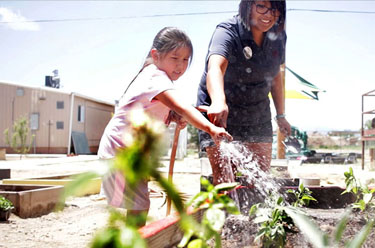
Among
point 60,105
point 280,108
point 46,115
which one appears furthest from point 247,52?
point 46,115

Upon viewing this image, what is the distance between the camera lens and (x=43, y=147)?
65.0ft

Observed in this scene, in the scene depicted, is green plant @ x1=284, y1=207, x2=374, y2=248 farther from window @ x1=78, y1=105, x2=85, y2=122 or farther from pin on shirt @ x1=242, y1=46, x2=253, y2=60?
window @ x1=78, y1=105, x2=85, y2=122

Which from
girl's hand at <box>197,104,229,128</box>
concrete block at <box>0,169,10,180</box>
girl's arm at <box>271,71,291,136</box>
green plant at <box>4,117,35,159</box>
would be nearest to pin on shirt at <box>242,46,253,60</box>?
girl's arm at <box>271,71,291,136</box>

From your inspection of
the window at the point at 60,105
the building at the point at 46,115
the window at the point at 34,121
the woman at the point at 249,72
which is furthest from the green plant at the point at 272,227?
the window at the point at 34,121

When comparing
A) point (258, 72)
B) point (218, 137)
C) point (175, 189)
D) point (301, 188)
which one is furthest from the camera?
point (258, 72)

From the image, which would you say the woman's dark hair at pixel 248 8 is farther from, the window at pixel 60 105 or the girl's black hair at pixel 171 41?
the window at pixel 60 105

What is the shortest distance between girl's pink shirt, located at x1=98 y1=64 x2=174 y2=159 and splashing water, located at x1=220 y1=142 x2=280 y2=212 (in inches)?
20.5

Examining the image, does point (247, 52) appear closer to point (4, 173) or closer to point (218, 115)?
point (218, 115)

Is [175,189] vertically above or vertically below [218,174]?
above

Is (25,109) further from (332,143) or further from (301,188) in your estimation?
(332,143)

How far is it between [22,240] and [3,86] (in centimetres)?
1957

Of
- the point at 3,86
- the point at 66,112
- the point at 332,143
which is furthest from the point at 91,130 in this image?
the point at 332,143

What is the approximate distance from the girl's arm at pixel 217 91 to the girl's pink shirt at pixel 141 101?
18 cm

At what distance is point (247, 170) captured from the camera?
209 cm
